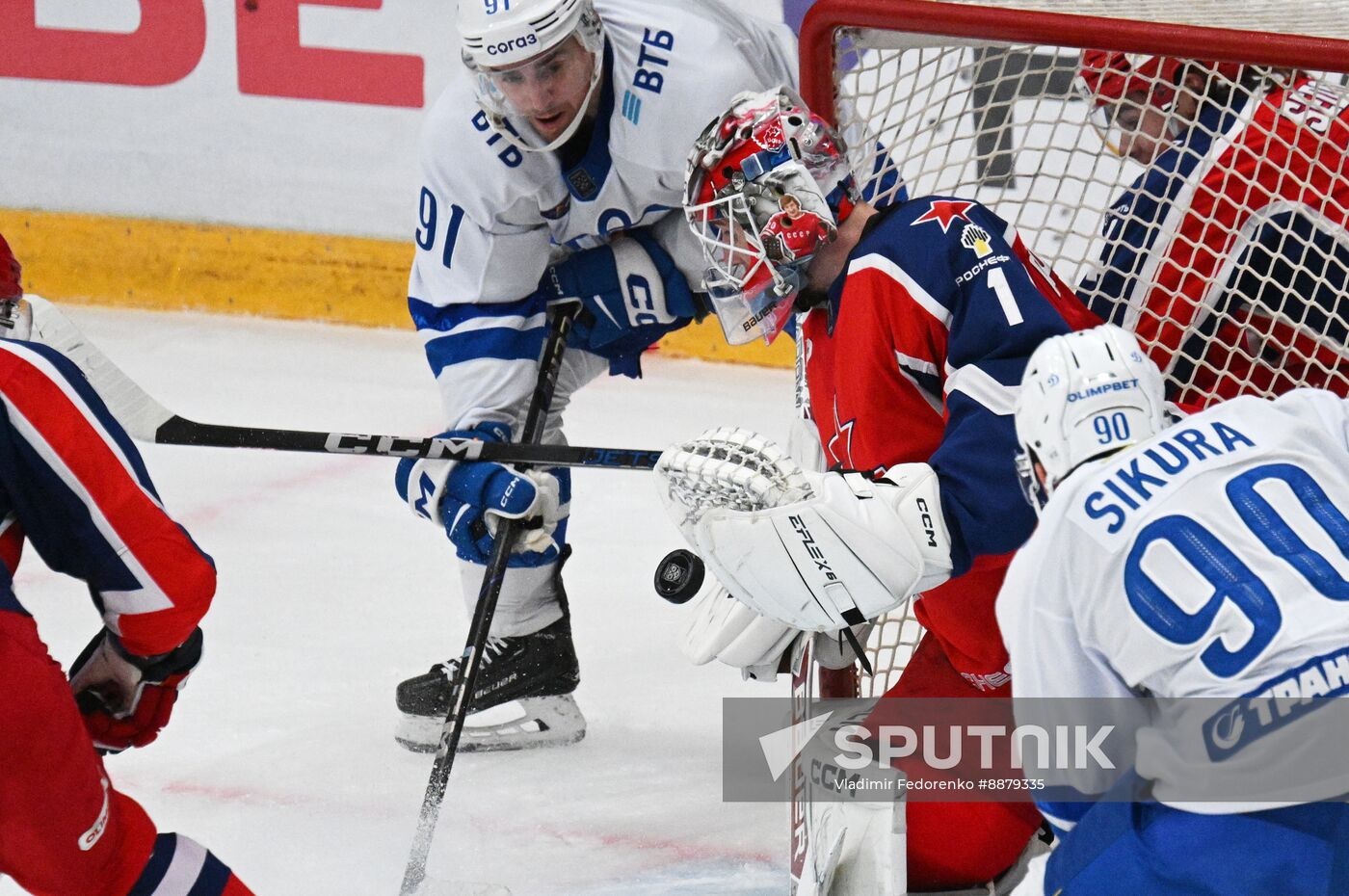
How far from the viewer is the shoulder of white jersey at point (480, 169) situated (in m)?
2.35

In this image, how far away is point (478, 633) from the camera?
2318 millimetres

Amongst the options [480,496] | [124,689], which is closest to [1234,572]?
[124,689]

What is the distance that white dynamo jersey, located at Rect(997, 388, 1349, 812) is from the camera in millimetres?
1244

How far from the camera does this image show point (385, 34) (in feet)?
13.7

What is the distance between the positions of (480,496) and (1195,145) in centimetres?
107

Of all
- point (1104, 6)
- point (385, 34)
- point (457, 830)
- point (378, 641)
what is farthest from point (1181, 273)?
point (385, 34)

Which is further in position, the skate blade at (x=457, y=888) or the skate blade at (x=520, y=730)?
the skate blade at (x=520, y=730)

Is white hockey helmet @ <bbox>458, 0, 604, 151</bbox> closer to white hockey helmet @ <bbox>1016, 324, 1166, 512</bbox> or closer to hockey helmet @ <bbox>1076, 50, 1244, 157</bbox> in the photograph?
hockey helmet @ <bbox>1076, 50, 1244, 157</bbox>

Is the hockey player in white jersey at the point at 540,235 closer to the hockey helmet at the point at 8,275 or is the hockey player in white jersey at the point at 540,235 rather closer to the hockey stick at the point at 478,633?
the hockey stick at the point at 478,633

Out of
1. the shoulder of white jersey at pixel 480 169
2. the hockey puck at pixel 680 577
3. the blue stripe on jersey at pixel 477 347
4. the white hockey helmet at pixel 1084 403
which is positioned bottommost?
the blue stripe on jersey at pixel 477 347

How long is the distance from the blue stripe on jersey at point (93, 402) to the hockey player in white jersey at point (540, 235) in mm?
693

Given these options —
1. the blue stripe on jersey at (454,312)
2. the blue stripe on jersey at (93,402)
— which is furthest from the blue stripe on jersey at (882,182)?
the blue stripe on jersey at (93,402)

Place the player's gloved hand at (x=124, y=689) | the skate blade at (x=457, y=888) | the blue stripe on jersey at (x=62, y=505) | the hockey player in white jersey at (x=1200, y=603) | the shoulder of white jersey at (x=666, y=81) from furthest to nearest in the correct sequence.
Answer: the shoulder of white jersey at (x=666, y=81) → the skate blade at (x=457, y=888) → the player's gloved hand at (x=124, y=689) → the blue stripe on jersey at (x=62, y=505) → the hockey player in white jersey at (x=1200, y=603)

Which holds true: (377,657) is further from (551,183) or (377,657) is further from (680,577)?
(680,577)
